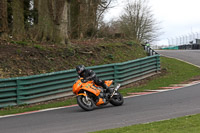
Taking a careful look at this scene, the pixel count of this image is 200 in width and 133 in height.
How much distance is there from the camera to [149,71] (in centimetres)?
1903

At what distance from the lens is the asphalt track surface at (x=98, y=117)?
766 centimetres

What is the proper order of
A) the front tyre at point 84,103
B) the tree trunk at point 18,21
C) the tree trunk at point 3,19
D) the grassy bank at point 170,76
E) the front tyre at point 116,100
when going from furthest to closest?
1. the tree trunk at point 18,21
2. the tree trunk at point 3,19
3. the grassy bank at point 170,76
4. the front tyre at point 116,100
5. the front tyre at point 84,103

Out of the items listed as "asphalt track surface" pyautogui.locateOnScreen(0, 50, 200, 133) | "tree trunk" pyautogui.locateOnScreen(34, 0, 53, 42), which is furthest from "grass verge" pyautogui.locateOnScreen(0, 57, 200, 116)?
"tree trunk" pyautogui.locateOnScreen(34, 0, 53, 42)

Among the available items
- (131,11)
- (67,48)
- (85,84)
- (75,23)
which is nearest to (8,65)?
(67,48)

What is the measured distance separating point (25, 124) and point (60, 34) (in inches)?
424

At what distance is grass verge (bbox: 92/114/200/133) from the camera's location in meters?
6.36

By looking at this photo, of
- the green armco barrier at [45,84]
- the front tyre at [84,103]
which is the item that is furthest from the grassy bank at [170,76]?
the front tyre at [84,103]

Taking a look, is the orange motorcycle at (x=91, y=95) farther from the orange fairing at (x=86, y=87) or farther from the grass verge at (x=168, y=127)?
the grass verge at (x=168, y=127)

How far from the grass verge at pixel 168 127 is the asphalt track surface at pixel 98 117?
0.61m

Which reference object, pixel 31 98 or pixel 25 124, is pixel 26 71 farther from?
pixel 25 124

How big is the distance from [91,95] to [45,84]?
3604 mm

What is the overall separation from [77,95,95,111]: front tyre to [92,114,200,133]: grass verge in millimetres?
3125

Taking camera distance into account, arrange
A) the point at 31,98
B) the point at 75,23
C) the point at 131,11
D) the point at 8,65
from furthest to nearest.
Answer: the point at 131,11 < the point at 75,23 < the point at 8,65 < the point at 31,98

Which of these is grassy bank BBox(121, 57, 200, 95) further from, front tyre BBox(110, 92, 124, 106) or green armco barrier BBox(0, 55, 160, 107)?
front tyre BBox(110, 92, 124, 106)
